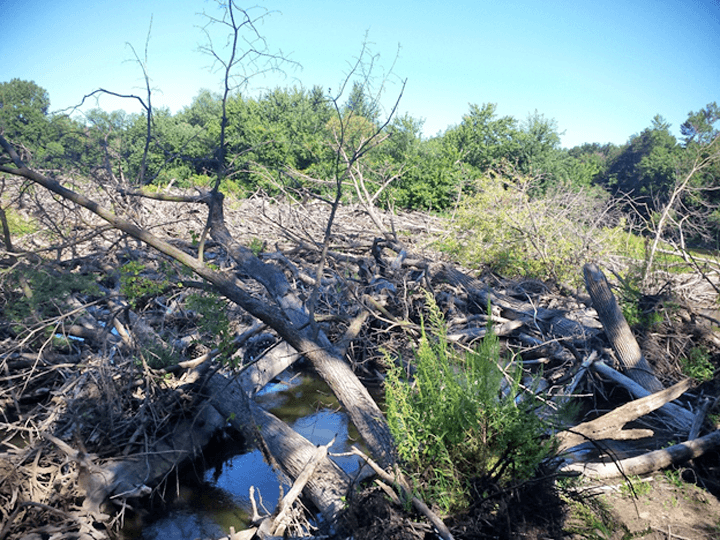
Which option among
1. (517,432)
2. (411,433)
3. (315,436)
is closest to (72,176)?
(315,436)

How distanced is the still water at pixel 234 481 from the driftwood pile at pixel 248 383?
262 mm

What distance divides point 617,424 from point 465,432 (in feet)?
6.63

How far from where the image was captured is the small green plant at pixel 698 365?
5.20 metres

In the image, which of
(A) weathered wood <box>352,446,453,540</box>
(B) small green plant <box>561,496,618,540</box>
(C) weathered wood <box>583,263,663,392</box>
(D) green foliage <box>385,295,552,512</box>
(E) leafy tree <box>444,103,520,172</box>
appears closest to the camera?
(A) weathered wood <box>352,446,453,540</box>

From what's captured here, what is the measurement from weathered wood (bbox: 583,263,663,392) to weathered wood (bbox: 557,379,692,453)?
0.74m

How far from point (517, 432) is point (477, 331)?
4.09m

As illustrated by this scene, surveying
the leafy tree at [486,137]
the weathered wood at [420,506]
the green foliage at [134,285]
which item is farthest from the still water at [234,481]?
the leafy tree at [486,137]

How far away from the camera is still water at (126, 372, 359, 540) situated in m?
4.21

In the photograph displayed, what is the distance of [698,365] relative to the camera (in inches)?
210

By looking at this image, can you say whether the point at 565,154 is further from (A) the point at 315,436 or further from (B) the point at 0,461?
(B) the point at 0,461

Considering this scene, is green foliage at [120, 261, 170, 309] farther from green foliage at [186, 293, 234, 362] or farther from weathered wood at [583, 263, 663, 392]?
weathered wood at [583, 263, 663, 392]

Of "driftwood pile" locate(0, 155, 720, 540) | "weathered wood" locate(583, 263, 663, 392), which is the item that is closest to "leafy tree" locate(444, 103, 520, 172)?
"driftwood pile" locate(0, 155, 720, 540)

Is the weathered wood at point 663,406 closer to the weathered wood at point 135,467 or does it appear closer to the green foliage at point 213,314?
the green foliage at point 213,314

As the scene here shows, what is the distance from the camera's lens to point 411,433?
2.73 m
